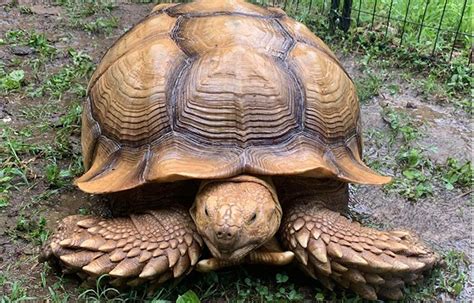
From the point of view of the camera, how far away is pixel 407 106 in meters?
4.69

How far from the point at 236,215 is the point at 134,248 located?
1.60 feet

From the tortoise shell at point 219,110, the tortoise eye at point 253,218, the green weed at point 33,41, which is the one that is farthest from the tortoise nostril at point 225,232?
the green weed at point 33,41

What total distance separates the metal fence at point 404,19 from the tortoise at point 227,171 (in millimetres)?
2816

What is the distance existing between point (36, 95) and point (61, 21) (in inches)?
61.8

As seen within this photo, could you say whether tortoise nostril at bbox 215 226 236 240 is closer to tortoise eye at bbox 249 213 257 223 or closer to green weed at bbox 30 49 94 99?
tortoise eye at bbox 249 213 257 223

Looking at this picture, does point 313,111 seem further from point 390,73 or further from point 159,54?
point 390,73

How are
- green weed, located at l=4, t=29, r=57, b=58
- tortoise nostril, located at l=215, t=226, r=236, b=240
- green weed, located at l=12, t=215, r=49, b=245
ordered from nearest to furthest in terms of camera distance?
tortoise nostril, located at l=215, t=226, r=236, b=240
green weed, located at l=12, t=215, r=49, b=245
green weed, located at l=4, t=29, r=57, b=58

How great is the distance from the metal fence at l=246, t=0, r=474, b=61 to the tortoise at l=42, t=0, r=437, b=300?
9.24 ft

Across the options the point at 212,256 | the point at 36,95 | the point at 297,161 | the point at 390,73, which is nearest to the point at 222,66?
the point at 297,161

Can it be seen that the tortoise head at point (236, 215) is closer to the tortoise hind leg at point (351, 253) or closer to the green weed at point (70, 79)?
the tortoise hind leg at point (351, 253)

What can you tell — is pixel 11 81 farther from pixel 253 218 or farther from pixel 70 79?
pixel 253 218

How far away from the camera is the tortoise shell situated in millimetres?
2643

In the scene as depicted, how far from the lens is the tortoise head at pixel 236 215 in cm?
240

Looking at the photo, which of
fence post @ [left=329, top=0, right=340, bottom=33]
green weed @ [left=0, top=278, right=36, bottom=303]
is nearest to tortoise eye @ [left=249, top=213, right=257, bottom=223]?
green weed @ [left=0, top=278, right=36, bottom=303]
